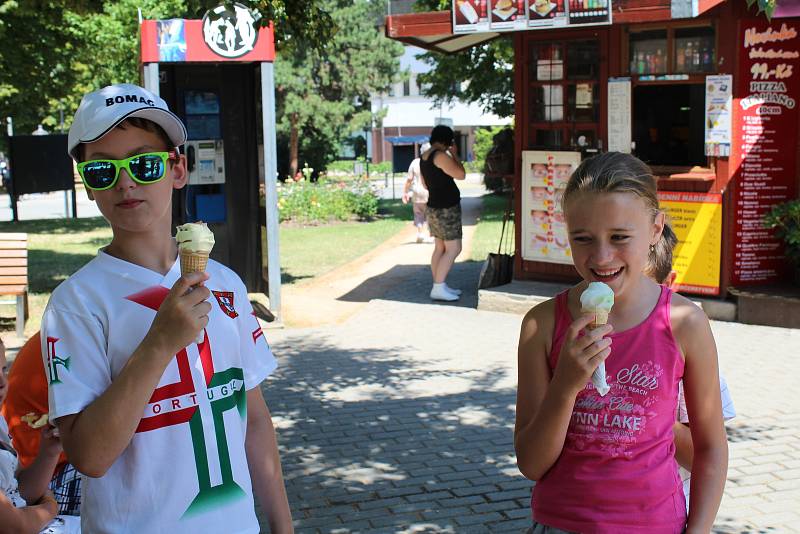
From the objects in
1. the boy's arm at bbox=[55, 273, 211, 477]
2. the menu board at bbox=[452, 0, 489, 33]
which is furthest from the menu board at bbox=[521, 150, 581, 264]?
the boy's arm at bbox=[55, 273, 211, 477]

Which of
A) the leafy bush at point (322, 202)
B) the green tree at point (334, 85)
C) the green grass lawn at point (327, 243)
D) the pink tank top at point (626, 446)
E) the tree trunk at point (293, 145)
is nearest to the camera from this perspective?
the pink tank top at point (626, 446)

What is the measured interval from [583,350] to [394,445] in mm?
4308

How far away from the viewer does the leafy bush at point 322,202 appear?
22.8m

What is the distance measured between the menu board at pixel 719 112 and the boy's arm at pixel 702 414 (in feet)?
23.9

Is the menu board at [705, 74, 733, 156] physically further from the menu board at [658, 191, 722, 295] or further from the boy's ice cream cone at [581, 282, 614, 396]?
the boy's ice cream cone at [581, 282, 614, 396]

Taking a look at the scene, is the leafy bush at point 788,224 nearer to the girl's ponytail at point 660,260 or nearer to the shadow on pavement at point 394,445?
the shadow on pavement at point 394,445

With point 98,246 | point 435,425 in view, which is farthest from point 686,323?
point 98,246

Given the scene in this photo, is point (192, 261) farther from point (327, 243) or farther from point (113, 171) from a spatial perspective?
point (327, 243)

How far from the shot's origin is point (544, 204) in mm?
10719

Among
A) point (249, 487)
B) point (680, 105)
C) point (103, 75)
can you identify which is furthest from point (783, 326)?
point (103, 75)

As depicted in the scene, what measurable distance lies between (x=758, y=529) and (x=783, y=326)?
4895mm

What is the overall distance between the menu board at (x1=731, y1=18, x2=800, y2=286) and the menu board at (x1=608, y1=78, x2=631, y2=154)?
1.06m

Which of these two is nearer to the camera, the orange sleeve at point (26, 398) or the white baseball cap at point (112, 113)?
the white baseball cap at point (112, 113)

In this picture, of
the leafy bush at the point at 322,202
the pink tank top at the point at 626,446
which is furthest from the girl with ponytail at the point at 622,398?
the leafy bush at the point at 322,202
